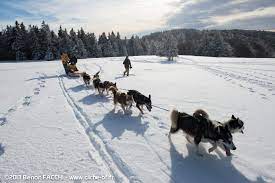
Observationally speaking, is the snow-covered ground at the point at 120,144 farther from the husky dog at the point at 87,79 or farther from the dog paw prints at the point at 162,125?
the husky dog at the point at 87,79

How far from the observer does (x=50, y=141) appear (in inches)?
283

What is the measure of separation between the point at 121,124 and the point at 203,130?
327 cm

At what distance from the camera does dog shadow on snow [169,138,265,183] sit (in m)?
5.40

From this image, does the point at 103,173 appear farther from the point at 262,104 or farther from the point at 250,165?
the point at 262,104

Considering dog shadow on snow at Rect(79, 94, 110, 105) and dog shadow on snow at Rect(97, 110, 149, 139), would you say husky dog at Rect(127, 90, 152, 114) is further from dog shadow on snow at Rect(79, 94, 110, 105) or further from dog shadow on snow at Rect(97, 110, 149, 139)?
dog shadow on snow at Rect(79, 94, 110, 105)

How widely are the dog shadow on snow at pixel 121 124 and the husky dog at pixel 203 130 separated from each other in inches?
57.3

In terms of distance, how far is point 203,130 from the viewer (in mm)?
6188

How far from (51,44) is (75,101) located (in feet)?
171

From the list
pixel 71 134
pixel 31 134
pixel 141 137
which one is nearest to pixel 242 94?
pixel 141 137

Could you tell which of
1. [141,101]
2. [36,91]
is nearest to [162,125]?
[141,101]

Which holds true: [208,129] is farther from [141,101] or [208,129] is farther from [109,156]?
[141,101]

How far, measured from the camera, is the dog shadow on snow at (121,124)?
797 centimetres

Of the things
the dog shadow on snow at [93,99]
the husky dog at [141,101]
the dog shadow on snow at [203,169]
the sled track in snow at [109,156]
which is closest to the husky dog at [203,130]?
the dog shadow on snow at [203,169]

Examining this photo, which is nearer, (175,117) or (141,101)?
(175,117)
